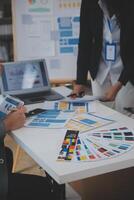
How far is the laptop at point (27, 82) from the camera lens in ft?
6.75

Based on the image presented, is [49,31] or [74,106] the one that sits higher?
[49,31]

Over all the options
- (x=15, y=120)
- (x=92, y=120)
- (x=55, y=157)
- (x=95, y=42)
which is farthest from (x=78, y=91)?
(x=55, y=157)

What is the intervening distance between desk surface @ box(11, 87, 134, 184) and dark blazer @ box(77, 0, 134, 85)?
1.59 ft

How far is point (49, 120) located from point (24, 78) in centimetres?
48

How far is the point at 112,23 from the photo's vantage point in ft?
6.96

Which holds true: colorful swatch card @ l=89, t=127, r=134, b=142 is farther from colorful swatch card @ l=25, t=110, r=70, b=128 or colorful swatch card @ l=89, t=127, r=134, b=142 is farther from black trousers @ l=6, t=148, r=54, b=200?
black trousers @ l=6, t=148, r=54, b=200

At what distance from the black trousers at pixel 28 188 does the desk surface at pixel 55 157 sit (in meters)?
0.22

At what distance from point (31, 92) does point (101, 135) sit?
0.76 meters

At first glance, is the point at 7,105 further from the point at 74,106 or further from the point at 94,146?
the point at 94,146

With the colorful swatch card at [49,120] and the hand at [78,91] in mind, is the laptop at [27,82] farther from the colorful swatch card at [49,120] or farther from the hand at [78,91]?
the colorful swatch card at [49,120]

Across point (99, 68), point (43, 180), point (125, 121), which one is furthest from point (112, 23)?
point (43, 180)

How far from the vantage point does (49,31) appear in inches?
121

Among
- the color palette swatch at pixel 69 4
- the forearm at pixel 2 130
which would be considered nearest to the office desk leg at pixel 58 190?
the forearm at pixel 2 130

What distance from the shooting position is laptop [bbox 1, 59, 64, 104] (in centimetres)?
206
